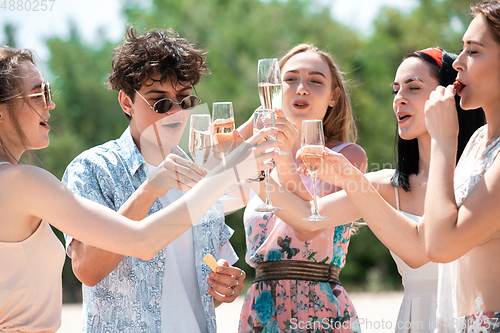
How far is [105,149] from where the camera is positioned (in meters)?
3.14

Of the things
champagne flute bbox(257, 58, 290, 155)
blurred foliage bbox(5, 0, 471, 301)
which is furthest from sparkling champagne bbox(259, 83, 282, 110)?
blurred foliage bbox(5, 0, 471, 301)

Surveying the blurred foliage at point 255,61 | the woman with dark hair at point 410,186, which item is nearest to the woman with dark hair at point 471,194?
the woman with dark hair at point 410,186

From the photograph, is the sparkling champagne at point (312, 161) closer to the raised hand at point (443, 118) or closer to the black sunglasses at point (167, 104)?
the raised hand at point (443, 118)

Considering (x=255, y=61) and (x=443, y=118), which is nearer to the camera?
(x=443, y=118)

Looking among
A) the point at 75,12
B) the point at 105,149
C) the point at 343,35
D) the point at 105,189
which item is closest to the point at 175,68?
the point at 105,149

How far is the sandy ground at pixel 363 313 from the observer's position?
1333cm

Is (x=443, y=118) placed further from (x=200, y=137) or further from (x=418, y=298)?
(x=418, y=298)

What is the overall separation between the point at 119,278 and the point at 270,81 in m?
1.38

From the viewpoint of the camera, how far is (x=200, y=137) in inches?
102

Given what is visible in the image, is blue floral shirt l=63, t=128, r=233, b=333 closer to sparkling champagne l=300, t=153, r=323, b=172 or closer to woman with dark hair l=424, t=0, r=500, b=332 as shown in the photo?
sparkling champagne l=300, t=153, r=323, b=172

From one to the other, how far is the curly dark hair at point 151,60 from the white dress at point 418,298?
5.63 feet

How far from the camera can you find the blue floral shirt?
2863 mm

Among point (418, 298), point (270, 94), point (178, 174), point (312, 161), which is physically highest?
point (270, 94)

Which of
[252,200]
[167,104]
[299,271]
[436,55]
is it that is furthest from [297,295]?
[436,55]
